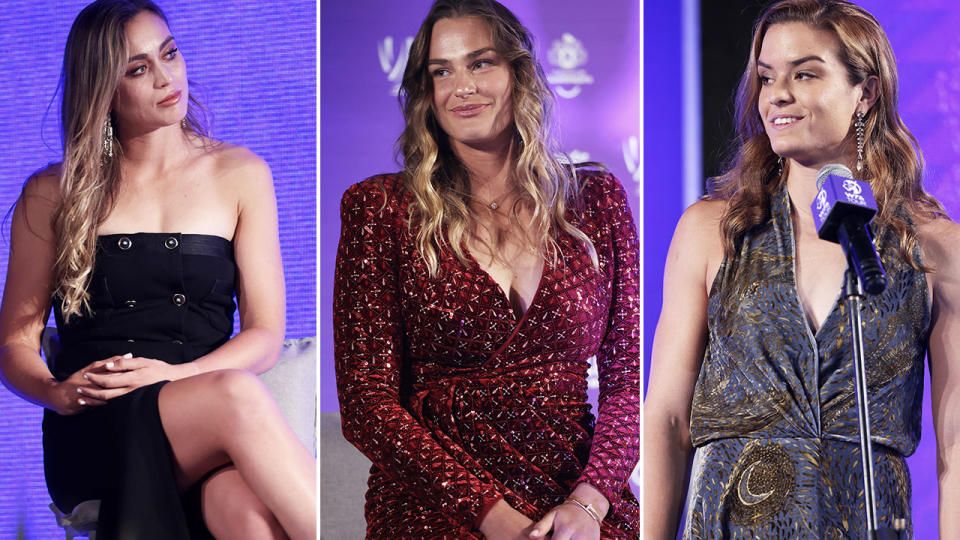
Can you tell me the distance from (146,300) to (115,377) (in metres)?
0.22

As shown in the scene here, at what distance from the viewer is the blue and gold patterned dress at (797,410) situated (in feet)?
7.29

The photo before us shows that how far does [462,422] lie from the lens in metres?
2.26

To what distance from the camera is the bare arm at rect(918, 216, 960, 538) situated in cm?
229

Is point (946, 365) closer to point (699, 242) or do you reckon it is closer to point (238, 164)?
point (699, 242)

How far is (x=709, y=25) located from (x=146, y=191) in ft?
5.03

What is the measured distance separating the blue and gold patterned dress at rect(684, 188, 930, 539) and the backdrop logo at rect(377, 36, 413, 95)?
2.97 feet

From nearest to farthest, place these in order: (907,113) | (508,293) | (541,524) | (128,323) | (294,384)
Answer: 1. (541,524)
2. (508,293)
3. (907,113)
4. (128,323)
5. (294,384)

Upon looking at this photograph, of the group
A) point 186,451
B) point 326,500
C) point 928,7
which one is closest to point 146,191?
point 186,451

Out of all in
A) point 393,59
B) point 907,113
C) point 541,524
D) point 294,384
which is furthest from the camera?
point 294,384

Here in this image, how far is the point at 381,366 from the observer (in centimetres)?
227

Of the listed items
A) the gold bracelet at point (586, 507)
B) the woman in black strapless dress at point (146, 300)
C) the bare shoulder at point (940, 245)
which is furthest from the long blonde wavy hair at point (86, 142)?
the bare shoulder at point (940, 245)

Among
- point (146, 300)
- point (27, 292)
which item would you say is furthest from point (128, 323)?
point (27, 292)

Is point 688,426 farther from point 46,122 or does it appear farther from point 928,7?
point 46,122

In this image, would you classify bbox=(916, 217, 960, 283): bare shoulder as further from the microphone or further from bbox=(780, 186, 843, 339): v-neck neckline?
the microphone
